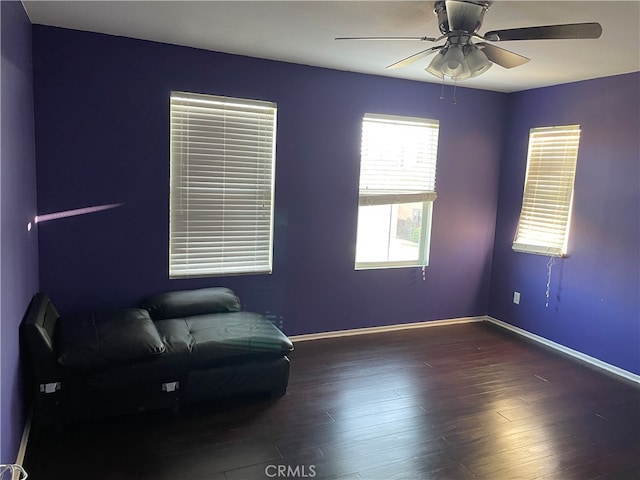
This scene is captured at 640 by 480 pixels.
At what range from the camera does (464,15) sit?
93.1 inches

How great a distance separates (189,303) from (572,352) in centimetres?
333

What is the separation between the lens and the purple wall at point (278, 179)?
10.8 ft

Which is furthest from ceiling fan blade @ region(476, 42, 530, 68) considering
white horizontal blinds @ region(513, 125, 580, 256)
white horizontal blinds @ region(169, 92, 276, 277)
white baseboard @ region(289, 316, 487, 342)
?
white baseboard @ region(289, 316, 487, 342)

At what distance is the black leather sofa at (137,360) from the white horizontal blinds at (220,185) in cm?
68

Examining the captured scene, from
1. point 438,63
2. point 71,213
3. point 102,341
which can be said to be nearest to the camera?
point 438,63

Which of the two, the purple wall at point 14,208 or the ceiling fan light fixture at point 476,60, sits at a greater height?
the ceiling fan light fixture at point 476,60

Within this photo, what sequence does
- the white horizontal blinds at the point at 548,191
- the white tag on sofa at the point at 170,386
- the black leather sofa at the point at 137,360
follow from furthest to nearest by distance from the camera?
the white horizontal blinds at the point at 548,191, the white tag on sofa at the point at 170,386, the black leather sofa at the point at 137,360

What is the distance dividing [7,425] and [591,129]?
178 inches

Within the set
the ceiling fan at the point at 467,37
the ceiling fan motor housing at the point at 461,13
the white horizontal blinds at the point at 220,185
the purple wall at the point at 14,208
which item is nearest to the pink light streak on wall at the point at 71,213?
the purple wall at the point at 14,208

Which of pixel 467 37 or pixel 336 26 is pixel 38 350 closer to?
pixel 336 26

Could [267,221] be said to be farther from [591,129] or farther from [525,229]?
[591,129]

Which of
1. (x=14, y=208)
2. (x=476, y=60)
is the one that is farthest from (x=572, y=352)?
(x=14, y=208)

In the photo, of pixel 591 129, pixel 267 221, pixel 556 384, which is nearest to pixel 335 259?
pixel 267 221

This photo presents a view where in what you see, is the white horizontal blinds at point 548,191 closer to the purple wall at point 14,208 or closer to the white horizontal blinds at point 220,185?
the white horizontal blinds at point 220,185
